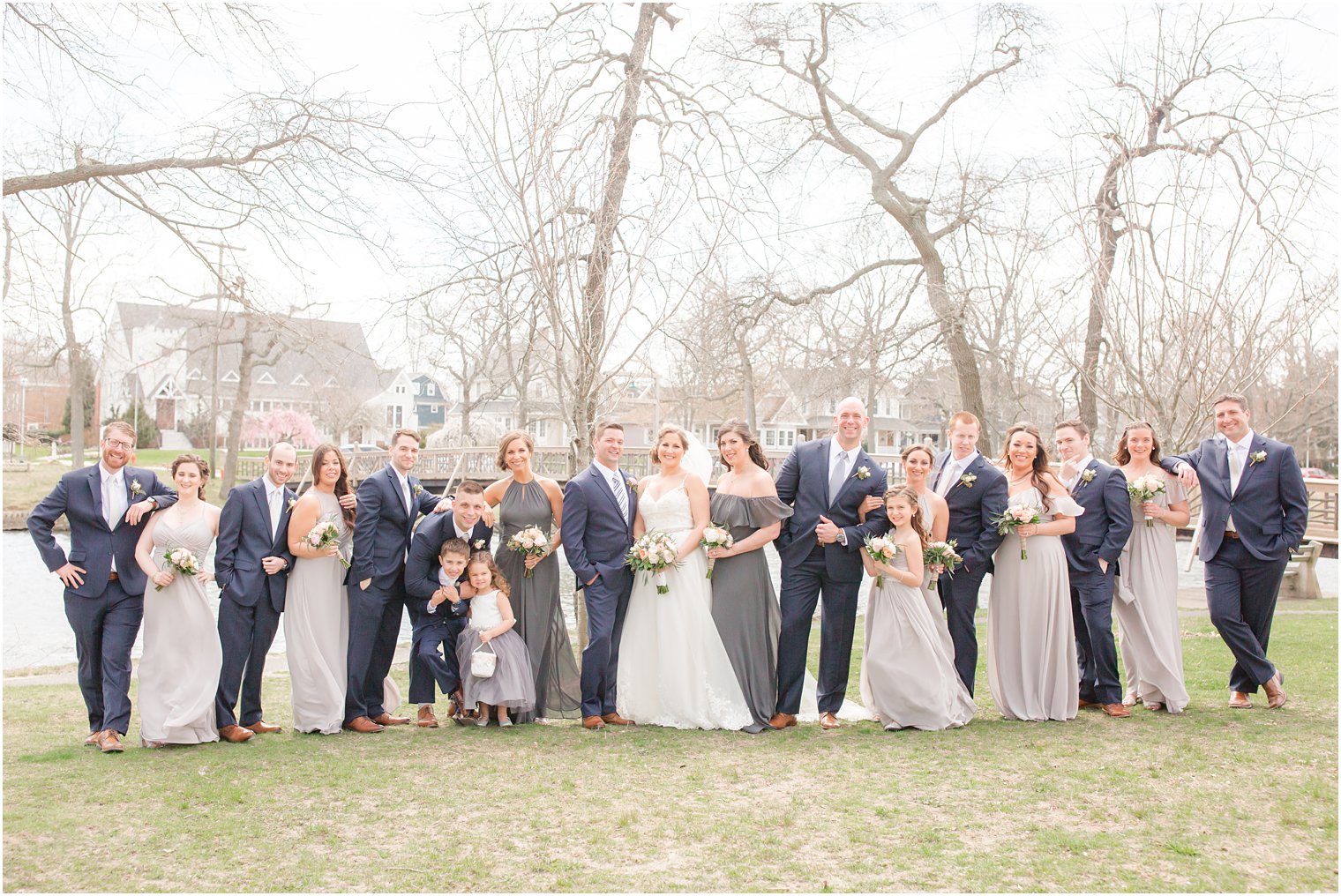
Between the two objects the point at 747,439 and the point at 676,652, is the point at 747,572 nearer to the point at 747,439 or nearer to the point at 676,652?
the point at 676,652

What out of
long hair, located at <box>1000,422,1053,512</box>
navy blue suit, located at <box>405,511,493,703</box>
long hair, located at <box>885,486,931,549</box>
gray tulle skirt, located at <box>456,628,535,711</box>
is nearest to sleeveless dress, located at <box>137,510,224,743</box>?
navy blue suit, located at <box>405,511,493,703</box>

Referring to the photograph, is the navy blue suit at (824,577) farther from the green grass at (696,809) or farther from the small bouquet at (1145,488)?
the small bouquet at (1145,488)

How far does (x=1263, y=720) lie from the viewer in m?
7.06

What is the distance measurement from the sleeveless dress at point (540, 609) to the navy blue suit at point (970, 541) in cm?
273

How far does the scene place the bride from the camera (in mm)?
7211

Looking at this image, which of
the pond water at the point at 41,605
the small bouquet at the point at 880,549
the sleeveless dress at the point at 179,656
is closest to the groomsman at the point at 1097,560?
the small bouquet at the point at 880,549

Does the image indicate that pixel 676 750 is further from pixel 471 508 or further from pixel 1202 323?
pixel 1202 323

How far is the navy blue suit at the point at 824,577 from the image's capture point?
286 inches

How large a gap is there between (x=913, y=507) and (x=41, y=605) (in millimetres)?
21499

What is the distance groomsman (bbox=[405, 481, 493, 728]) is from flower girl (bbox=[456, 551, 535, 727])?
12 cm

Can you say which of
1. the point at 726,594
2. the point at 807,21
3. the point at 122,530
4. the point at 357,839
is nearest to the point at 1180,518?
the point at 726,594

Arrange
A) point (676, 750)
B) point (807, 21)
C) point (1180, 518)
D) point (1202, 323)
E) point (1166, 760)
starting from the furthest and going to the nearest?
point (807, 21), point (1202, 323), point (1180, 518), point (676, 750), point (1166, 760)

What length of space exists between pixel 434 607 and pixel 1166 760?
15.2 ft

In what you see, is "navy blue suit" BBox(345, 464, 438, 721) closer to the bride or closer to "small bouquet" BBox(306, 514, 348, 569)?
"small bouquet" BBox(306, 514, 348, 569)
